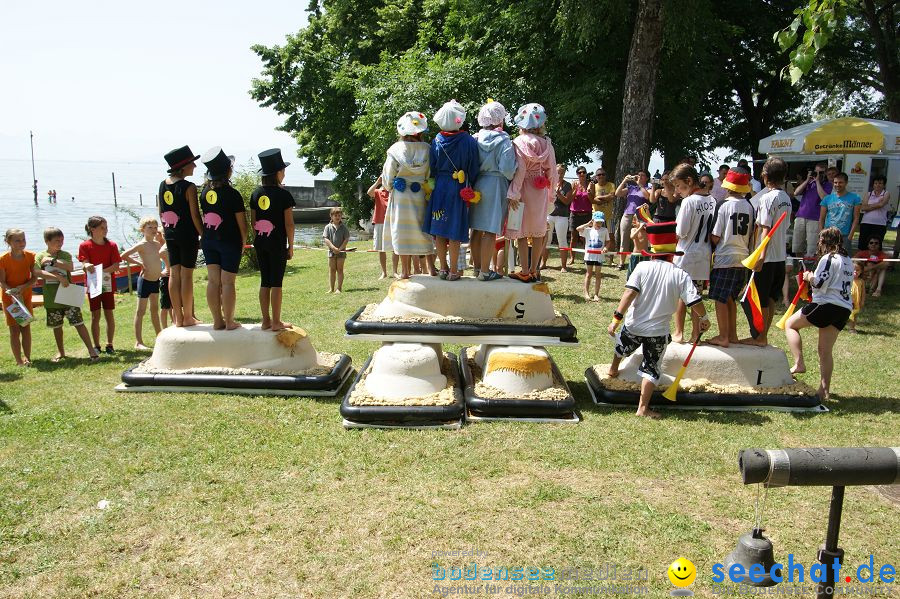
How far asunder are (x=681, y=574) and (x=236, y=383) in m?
4.77

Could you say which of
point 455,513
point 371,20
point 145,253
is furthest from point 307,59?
point 455,513

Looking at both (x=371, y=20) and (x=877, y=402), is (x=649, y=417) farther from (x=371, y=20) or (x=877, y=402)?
(x=371, y=20)

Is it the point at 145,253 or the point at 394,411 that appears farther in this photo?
the point at 145,253

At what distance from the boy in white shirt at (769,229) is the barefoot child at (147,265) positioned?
745cm

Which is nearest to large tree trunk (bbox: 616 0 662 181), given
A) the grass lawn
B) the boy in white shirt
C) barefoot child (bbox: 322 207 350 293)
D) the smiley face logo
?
barefoot child (bbox: 322 207 350 293)

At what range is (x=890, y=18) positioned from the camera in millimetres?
21906

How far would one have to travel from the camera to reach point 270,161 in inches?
269

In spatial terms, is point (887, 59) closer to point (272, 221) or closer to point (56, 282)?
point (272, 221)

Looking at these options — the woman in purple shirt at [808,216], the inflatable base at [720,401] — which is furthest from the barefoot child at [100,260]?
the woman in purple shirt at [808,216]

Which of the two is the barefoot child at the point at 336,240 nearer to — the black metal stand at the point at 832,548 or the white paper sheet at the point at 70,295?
the white paper sheet at the point at 70,295

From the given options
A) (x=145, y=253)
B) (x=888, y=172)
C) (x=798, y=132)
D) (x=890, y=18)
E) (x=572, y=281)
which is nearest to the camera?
(x=145, y=253)

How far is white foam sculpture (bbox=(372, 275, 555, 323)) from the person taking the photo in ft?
22.9

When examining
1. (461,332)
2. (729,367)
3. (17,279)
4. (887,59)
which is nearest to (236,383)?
(461,332)

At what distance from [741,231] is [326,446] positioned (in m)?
4.69
